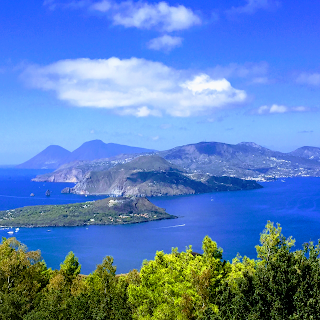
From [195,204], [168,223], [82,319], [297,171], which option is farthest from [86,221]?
[297,171]

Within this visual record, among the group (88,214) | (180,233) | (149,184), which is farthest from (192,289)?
(149,184)

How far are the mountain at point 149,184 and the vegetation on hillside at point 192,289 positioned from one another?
9904cm

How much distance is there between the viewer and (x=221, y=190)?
391 feet

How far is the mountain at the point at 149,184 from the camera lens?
379 feet

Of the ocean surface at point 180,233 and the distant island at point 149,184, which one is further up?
the distant island at point 149,184

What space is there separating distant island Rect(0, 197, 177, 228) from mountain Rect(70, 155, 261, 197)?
35.0m

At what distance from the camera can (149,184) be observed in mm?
118562

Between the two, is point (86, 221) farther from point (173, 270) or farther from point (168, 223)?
point (173, 270)

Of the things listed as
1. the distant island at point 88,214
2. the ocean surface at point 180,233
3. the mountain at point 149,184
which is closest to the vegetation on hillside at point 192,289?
the ocean surface at point 180,233

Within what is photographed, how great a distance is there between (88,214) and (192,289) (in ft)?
213

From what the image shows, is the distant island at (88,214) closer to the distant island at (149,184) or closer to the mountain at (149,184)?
the distant island at (149,184)

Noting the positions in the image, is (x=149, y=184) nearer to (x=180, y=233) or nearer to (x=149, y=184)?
(x=149, y=184)

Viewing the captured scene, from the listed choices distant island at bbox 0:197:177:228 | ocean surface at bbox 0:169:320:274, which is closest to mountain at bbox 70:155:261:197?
ocean surface at bbox 0:169:320:274

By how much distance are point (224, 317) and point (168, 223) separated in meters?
58.3
